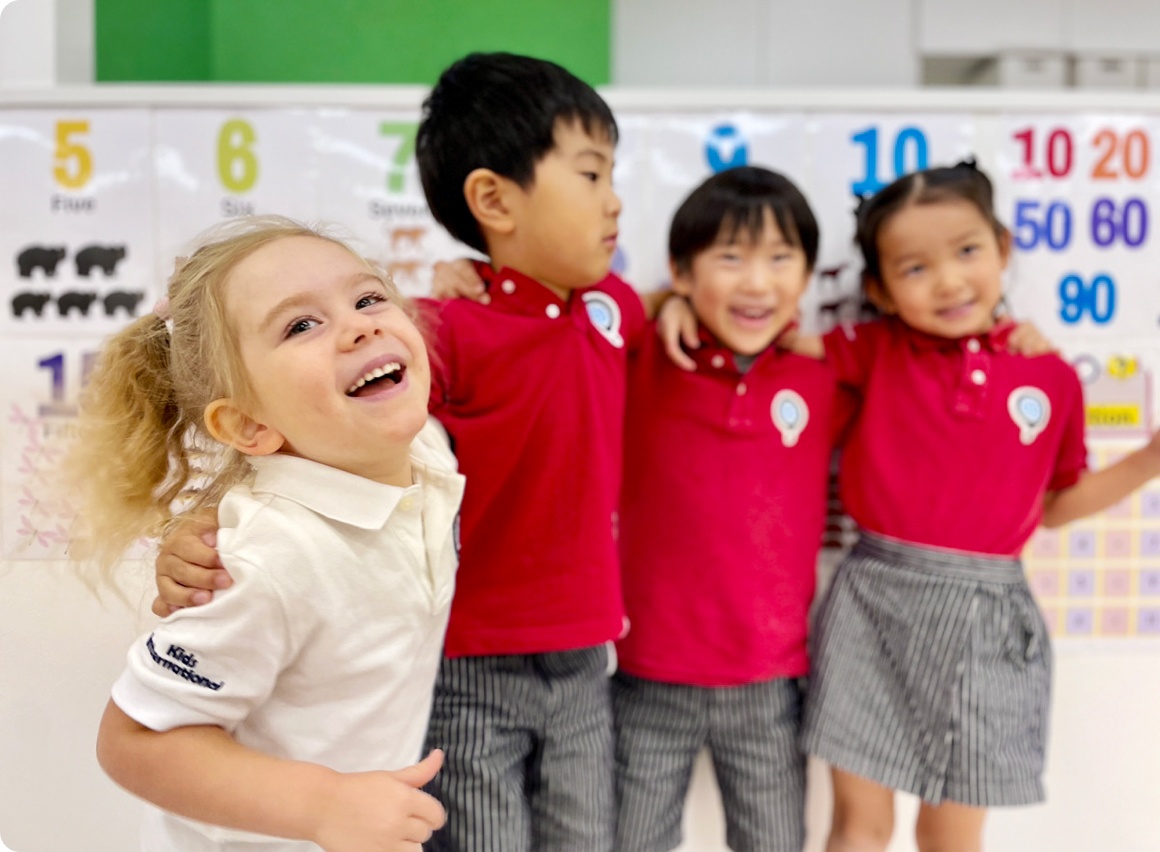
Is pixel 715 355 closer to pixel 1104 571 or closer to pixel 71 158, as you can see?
pixel 1104 571

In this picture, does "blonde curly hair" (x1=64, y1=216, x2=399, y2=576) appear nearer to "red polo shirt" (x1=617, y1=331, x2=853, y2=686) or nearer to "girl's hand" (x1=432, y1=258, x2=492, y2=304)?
"girl's hand" (x1=432, y1=258, x2=492, y2=304)

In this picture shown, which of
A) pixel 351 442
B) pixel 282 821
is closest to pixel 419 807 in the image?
pixel 282 821

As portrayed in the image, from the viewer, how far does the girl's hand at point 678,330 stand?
913mm

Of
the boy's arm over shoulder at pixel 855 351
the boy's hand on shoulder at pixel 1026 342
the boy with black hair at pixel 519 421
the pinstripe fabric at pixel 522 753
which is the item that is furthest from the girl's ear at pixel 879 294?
the pinstripe fabric at pixel 522 753

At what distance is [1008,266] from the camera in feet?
3.36

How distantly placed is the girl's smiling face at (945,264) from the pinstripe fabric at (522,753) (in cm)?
49

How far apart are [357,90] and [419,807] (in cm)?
75

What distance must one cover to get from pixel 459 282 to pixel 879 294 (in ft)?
1.56

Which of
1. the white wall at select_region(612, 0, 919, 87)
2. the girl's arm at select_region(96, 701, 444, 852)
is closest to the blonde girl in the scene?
the girl's arm at select_region(96, 701, 444, 852)

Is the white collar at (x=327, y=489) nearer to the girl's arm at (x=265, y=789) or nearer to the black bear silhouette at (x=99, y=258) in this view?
the girl's arm at (x=265, y=789)

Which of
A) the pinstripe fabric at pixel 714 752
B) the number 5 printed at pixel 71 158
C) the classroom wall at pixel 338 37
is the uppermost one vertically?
the classroom wall at pixel 338 37

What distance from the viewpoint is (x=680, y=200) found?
39.7 inches

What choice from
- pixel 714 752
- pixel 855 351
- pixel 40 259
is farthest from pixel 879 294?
pixel 40 259

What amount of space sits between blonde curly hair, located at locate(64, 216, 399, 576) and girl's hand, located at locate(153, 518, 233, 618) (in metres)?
0.02
